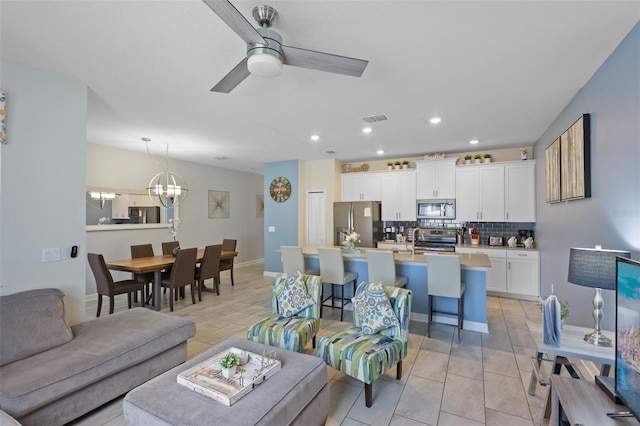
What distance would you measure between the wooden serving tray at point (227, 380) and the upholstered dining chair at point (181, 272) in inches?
112

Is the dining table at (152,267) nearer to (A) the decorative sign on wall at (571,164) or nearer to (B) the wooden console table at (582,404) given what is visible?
(B) the wooden console table at (582,404)

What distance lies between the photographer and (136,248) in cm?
511

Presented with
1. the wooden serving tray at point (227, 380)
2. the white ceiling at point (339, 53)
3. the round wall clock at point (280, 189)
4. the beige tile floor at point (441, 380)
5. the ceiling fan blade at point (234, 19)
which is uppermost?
the white ceiling at point (339, 53)

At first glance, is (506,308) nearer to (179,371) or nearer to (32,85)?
(179,371)

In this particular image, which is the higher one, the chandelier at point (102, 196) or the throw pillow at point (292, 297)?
the chandelier at point (102, 196)

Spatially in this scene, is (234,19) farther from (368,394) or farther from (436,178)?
(436,178)

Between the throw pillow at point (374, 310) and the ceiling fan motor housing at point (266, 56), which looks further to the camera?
the throw pillow at point (374, 310)

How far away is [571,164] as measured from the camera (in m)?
3.01

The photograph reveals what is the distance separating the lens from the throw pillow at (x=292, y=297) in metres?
3.01

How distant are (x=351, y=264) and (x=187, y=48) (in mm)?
3448

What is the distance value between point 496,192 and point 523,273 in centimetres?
146

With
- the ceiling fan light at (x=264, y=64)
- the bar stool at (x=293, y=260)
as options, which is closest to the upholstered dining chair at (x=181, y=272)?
the bar stool at (x=293, y=260)

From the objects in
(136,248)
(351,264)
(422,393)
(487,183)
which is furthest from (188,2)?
(487,183)

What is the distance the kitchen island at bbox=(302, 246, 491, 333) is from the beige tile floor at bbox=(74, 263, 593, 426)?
0.16 meters
